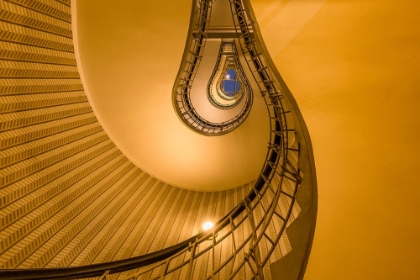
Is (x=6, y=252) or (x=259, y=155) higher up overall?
(x=259, y=155)

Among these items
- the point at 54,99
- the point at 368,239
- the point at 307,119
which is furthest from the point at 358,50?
the point at 54,99

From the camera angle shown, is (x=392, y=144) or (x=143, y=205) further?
(x=143, y=205)

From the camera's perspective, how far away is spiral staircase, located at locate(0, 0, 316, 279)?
9.42 ft

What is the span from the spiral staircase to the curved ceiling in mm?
208

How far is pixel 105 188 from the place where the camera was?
211 inches

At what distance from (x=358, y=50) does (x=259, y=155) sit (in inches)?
172

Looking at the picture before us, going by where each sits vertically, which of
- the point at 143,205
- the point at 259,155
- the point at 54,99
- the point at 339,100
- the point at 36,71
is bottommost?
the point at 143,205

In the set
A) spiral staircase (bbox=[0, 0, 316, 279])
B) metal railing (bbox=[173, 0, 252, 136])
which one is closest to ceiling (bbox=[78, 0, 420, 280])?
spiral staircase (bbox=[0, 0, 316, 279])

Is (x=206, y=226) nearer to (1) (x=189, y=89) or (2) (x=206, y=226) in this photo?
(2) (x=206, y=226)

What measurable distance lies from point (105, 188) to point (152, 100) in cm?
208

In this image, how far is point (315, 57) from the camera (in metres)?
2.07

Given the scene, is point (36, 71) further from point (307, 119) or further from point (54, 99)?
point (307, 119)

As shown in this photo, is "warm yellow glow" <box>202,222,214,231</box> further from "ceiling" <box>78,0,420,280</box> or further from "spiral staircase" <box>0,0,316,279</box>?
"ceiling" <box>78,0,420,280</box>

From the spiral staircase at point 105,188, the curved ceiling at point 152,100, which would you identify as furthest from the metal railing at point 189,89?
the curved ceiling at point 152,100
